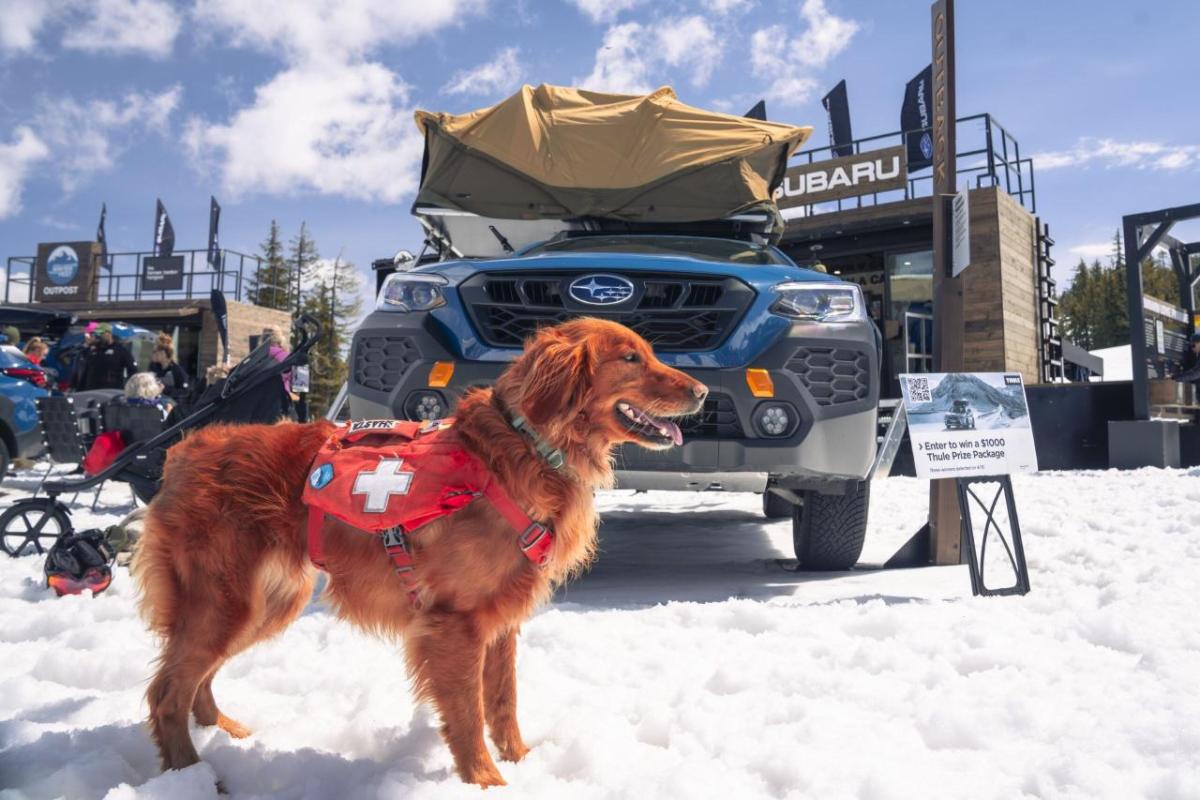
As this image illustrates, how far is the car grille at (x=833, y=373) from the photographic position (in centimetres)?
372

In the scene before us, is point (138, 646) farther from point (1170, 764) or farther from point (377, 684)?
point (1170, 764)

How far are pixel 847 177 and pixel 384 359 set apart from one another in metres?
13.5

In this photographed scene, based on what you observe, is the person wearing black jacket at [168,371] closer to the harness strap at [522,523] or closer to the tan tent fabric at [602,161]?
the tan tent fabric at [602,161]

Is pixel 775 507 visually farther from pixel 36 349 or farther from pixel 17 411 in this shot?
pixel 36 349

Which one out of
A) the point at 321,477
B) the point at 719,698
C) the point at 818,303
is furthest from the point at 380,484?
the point at 818,303

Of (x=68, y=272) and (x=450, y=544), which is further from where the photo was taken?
Result: (x=68, y=272)

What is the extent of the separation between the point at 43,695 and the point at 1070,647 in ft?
12.3

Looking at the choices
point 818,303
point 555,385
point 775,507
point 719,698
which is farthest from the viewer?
point 775,507

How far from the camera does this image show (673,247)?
4727 mm

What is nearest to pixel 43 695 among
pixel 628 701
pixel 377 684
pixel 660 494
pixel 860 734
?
pixel 377 684

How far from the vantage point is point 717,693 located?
2707 mm

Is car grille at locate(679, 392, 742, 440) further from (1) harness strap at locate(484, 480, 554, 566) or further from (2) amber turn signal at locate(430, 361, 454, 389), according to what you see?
(1) harness strap at locate(484, 480, 554, 566)

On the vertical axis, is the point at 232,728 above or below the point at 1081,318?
below

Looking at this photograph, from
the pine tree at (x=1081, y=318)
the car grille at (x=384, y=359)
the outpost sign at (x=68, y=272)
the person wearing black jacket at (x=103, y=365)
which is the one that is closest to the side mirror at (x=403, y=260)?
the car grille at (x=384, y=359)
